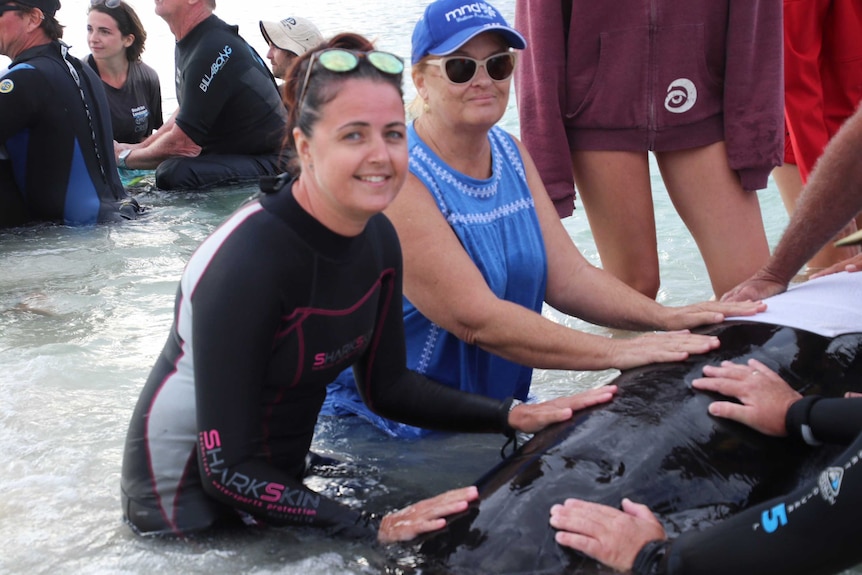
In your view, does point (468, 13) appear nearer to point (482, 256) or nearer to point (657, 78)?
point (482, 256)

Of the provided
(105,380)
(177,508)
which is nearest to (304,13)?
→ (105,380)

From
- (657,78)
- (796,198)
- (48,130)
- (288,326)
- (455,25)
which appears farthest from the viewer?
(48,130)

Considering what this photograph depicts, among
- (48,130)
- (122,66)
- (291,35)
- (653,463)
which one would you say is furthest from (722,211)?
(122,66)

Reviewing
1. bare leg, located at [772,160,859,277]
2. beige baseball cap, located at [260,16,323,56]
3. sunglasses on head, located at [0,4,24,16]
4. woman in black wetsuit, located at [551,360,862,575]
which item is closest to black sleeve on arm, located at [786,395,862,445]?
woman in black wetsuit, located at [551,360,862,575]

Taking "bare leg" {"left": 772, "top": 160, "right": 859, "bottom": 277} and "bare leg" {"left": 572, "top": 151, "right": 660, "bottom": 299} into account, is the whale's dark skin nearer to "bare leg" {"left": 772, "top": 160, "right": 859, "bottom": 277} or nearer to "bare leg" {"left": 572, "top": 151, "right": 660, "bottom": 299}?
"bare leg" {"left": 572, "top": 151, "right": 660, "bottom": 299}

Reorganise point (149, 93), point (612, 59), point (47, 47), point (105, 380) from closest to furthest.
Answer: point (612, 59)
point (105, 380)
point (47, 47)
point (149, 93)

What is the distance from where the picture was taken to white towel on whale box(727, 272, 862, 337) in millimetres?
3443

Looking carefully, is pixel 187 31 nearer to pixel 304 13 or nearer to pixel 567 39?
pixel 567 39

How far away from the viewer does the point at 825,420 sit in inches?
110

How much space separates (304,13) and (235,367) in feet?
67.2

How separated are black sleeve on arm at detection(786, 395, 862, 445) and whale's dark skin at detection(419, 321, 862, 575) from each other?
105 mm

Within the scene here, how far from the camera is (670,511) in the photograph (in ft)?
9.07

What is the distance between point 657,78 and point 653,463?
2087 millimetres

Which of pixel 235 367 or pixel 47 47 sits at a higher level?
pixel 47 47
